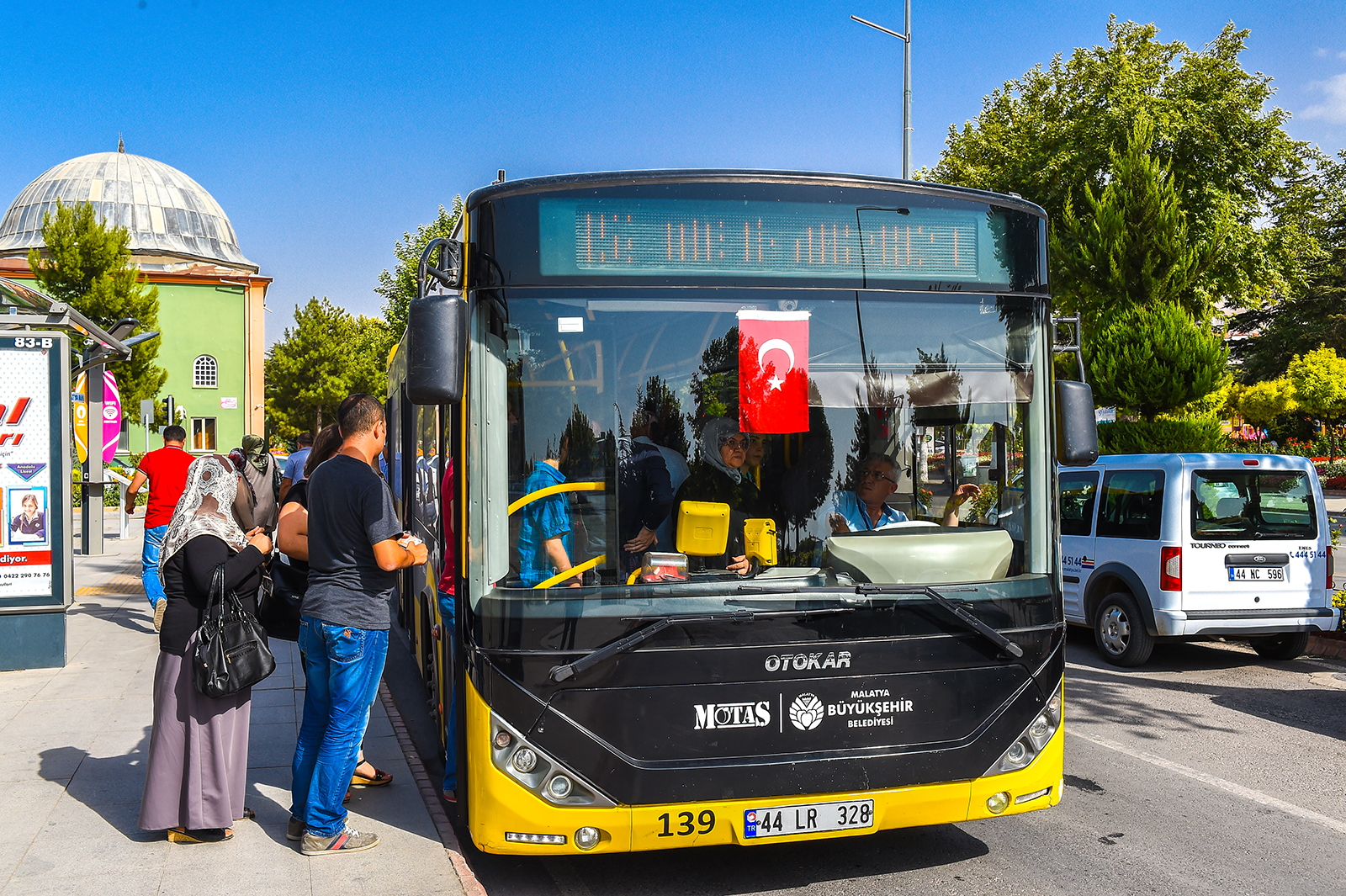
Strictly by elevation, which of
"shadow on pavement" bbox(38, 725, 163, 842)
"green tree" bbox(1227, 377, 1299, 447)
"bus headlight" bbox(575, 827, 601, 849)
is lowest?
"shadow on pavement" bbox(38, 725, 163, 842)

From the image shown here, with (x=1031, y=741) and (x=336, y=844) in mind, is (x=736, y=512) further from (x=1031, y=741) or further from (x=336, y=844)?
(x=336, y=844)

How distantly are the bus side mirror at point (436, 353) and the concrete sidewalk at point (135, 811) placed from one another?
198 centimetres

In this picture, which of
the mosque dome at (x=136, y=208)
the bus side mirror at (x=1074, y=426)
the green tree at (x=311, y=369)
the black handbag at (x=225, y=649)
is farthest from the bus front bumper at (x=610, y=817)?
the green tree at (x=311, y=369)

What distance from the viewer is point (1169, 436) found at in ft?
58.7

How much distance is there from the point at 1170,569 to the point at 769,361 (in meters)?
6.15

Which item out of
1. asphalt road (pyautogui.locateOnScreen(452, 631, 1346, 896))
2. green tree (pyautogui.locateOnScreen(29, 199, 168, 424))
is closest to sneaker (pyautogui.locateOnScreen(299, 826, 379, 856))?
asphalt road (pyautogui.locateOnScreen(452, 631, 1346, 896))

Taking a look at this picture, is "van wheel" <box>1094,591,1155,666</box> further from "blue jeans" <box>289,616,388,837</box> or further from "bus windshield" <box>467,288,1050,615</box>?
"blue jeans" <box>289,616,388,837</box>

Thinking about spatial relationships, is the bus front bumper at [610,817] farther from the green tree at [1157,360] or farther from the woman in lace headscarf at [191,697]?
the green tree at [1157,360]

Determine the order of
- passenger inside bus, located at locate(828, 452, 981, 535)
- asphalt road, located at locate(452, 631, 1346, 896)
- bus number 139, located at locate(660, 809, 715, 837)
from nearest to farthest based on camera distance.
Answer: bus number 139, located at locate(660, 809, 715, 837) < passenger inside bus, located at locate(828, 452, 981, 535) < asphalt road, located at locate(452, 631, 1346, 896)

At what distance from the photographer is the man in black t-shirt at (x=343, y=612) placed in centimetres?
441

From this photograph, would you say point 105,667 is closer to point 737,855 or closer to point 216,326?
point 737,855

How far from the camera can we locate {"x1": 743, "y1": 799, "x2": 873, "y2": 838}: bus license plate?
13.0 ft

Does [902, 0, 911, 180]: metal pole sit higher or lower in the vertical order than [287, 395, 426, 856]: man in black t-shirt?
higher

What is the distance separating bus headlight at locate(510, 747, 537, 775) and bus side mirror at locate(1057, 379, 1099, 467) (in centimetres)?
248
